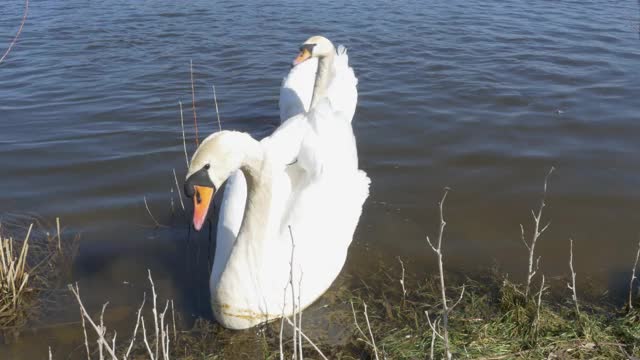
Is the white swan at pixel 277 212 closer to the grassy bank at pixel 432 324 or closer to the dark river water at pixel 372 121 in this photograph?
the grassy bank at pixel 432 324

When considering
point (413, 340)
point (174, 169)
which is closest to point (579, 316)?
point (413, 340)

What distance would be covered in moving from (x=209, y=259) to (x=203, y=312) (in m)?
0.84

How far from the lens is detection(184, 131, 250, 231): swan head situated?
439 cm

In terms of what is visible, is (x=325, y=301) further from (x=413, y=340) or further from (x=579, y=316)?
(x=579, y=316)

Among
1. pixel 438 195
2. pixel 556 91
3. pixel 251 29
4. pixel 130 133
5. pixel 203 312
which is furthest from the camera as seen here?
pixel 251 29

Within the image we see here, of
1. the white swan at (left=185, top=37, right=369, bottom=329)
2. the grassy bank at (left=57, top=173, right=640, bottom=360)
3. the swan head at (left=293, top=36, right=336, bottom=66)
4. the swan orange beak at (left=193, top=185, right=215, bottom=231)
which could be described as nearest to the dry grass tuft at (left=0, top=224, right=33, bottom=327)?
the grassy bank at (left=57, top=173, right=640, bottom=360)

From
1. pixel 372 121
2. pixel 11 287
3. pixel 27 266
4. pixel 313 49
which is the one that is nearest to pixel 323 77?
pixel 313 49

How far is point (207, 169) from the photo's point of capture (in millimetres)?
4418

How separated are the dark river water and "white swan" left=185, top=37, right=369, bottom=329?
0.58 meters

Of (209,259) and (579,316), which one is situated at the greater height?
(579,316)

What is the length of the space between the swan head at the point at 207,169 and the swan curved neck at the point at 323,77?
4254mm

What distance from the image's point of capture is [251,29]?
14195 mm

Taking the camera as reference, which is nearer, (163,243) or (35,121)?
(163,243)

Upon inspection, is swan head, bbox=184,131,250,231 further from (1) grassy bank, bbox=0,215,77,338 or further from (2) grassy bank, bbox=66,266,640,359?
(1) grassy bank, bbox=0,215,77,338
